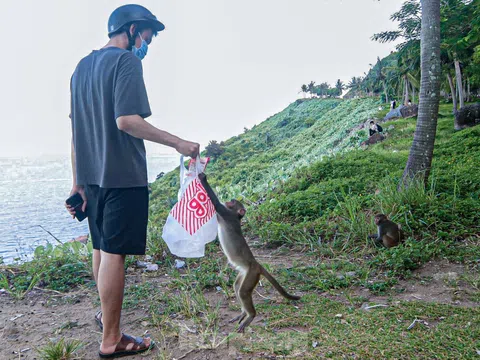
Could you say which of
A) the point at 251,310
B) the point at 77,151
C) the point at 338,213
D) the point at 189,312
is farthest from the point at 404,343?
the point at 338,213

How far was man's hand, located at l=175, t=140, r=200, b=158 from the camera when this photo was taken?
2717 mm

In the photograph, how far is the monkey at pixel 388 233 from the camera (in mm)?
4949

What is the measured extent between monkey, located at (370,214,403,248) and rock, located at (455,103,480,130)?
552 inches

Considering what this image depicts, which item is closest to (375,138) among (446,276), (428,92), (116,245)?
(428,92)

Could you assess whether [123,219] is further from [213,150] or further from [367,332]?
[213,150]

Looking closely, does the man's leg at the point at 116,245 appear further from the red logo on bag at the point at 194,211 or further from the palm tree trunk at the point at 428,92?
the palm tree trunk at the point at 428,92

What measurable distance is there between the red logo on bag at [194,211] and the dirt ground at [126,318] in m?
0.88

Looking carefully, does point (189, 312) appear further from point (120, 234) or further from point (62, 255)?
point (62, 255)

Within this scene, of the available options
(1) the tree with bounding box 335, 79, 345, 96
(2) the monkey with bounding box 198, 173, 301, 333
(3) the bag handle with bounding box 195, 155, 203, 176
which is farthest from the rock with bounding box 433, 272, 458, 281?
(1) the tree with bounding box 335, 79, 345, 96

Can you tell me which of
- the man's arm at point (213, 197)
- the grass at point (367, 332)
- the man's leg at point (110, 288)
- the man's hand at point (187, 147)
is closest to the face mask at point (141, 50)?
the man's hand at point (187, 147)

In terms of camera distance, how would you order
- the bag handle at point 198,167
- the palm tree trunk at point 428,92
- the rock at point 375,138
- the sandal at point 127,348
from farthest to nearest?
the rock at point 375,138 < the palm tree trunk at point 428,92 < the bag handle at point 198,167 < the sandal at point 127,348

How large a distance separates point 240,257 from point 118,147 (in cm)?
127

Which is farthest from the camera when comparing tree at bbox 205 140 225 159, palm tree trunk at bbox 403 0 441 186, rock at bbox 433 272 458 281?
tree at bbox 205 140 225 159

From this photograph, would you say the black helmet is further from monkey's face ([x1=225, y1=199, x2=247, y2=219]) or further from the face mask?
monkey's face ([x1=225, y1=199, x2=247, y2=219])
